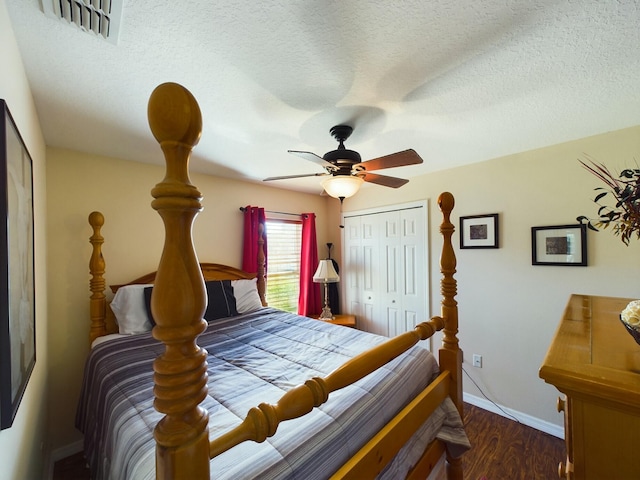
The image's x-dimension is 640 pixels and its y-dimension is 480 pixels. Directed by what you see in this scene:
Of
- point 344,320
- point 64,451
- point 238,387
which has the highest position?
point 238,387

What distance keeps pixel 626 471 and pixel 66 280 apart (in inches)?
123

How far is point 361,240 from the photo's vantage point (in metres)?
3.70

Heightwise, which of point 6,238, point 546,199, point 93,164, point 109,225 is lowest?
point 6,238

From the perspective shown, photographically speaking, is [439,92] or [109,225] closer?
[439,92]

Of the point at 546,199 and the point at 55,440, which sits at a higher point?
the point at 546,199

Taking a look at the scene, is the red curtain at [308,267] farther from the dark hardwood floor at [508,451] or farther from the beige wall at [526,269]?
the dark hardwood floor at [508,451]

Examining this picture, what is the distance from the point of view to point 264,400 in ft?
3.81

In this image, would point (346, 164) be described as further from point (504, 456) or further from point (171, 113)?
point (504, 456)

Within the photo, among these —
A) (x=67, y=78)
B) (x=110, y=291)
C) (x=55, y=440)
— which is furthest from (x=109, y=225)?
(x=55, y=440)

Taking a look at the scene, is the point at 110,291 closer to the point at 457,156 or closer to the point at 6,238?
the point at 6,238

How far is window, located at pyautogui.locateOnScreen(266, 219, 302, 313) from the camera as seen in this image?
139 inches

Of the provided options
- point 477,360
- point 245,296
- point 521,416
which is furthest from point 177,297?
point 521,416

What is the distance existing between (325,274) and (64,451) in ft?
9.11

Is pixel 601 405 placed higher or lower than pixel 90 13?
lower
